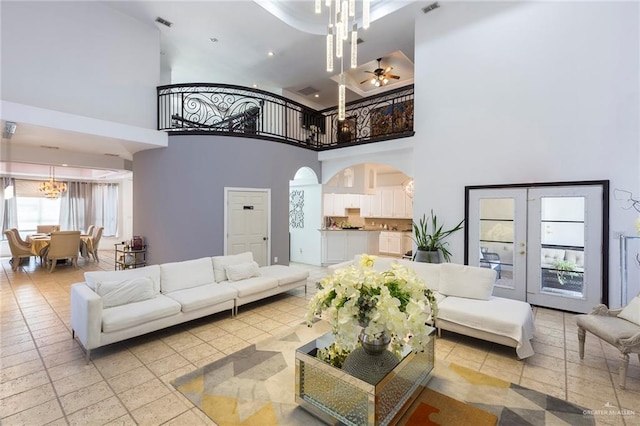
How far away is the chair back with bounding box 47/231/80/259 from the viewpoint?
7434 mm

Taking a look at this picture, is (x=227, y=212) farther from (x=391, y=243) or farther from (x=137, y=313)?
(x=391, y=243)

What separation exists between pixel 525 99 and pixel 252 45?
238 inches

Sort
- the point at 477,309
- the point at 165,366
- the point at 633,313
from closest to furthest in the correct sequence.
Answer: the point at 633,313, the point at 165,366, the point at 477,309

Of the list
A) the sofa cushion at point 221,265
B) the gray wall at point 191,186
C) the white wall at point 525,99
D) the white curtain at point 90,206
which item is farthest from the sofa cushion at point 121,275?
the white curtain at point 90,206

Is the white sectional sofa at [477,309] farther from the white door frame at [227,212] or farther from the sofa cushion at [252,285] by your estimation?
the white door frame at [227,212]

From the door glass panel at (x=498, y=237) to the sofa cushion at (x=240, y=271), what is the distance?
4.13m

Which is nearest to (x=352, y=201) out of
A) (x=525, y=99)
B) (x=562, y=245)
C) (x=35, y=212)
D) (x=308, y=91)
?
(x=308, y=91)

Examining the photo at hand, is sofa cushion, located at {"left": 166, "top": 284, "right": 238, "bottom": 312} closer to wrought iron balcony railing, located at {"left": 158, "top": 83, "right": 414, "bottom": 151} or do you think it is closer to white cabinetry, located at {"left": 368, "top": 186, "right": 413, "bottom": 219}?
wrought iron balcony railing, located at {"left": 158, "top": 83, "right": 414, "bottom": 151}

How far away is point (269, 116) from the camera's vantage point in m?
8.61

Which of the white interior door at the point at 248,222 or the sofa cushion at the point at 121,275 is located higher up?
the white interior door at the point at 248,222

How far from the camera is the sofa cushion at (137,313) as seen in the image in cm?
318

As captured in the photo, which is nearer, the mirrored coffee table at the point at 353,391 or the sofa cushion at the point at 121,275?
the mirrored coffee table at the point at 353,391

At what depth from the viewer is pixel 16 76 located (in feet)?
15.0

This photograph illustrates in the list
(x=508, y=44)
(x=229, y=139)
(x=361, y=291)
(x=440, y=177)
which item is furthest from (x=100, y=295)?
(x=508, y=44)
